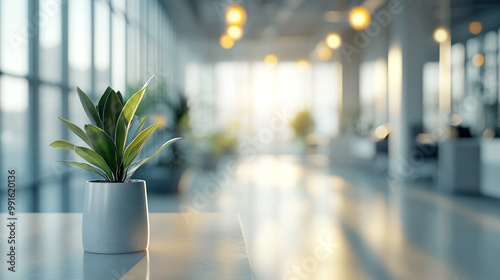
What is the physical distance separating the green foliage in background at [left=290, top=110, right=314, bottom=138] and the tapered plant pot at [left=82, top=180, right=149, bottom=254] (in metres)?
15.6

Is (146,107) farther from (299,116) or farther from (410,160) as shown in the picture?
(299,116)

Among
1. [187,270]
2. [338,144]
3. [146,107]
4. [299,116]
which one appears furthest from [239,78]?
[187,270]

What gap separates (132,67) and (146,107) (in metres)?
1.58

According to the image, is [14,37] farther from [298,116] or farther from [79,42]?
[298,116]

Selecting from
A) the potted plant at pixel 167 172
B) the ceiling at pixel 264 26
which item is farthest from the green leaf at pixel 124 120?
the ceiling at pixel 264 26

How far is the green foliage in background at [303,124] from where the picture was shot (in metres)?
16.7

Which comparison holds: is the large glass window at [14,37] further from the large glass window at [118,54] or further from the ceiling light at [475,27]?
the ceiling light at [475,27]

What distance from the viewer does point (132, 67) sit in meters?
7.75

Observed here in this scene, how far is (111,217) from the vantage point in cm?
115

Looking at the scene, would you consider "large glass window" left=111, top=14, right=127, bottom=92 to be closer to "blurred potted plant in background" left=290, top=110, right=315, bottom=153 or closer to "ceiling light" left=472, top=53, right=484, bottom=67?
"ceiling light" left=472, top=53, right=484, bottom=67

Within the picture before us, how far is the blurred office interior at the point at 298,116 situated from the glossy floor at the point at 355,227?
0.02 meters

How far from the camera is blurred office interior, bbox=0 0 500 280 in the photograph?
400 cm

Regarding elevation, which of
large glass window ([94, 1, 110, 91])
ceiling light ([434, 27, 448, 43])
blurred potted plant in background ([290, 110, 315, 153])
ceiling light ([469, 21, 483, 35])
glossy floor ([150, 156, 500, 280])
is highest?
ceiling light ([469, 21, 483, 35])

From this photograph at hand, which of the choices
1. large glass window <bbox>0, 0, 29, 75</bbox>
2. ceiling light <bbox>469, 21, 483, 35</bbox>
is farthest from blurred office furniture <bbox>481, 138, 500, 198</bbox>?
large glass window <bbox>0, 0, 29, 75</bbox>
